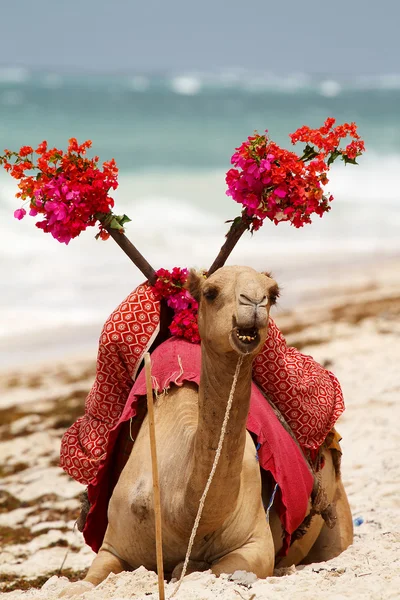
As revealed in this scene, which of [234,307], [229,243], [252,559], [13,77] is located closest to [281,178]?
[229,243]

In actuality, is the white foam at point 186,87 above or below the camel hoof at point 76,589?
above

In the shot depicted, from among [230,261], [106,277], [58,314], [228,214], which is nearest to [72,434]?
[58,314]

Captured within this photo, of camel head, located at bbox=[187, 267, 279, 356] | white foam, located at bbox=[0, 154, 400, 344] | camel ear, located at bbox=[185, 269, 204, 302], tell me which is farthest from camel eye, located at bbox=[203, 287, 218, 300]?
white foam, located at bbox=[0, 154, 400, 344]

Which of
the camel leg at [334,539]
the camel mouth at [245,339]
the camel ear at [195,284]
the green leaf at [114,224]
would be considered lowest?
the camel leg at [334,539]

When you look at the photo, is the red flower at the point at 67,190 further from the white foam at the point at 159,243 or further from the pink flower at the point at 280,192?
the white foam at the point at 159,243

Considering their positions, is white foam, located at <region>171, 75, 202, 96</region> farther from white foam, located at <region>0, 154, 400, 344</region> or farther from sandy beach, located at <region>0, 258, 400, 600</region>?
sandy beach, located at <region>0, 258, 400, 600</region>

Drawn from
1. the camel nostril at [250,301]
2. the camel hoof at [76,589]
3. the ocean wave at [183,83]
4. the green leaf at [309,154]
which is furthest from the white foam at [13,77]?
the camel nostril at [250,301]

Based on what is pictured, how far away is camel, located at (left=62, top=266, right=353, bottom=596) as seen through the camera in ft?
13.8

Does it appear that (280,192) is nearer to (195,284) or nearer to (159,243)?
(195,284)

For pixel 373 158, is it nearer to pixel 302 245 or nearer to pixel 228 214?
pixel 228 214

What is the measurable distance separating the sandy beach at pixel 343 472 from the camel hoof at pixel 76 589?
3.6 inches

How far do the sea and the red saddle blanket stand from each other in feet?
2.67

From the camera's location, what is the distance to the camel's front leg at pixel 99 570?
494 centimetres

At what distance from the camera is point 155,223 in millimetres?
22906
